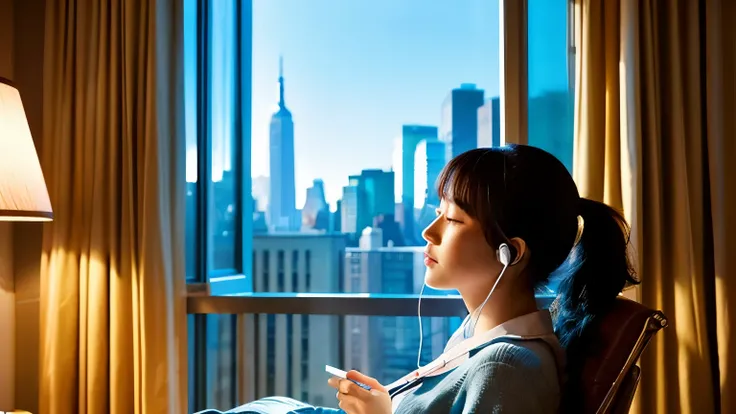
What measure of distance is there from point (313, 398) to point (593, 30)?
1551mm

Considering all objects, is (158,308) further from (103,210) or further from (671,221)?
(671,221)

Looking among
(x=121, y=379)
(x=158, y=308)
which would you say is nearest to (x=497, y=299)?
(x=158, y=308)

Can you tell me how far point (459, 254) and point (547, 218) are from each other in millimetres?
175

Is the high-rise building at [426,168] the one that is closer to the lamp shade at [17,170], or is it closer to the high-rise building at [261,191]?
the high-rise building at [261,191]

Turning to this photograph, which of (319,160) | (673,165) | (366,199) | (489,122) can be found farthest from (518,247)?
(319,160)

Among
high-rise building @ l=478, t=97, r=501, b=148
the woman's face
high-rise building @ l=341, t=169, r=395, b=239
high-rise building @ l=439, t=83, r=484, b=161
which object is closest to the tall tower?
high-rise building @ l=341, t=169, r=395, b=239

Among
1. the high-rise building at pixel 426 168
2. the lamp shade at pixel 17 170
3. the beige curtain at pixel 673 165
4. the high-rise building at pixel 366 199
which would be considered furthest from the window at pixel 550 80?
the lamp shade at pixel 17 170

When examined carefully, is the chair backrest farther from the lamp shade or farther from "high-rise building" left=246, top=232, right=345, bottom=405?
"high-rise building" left=246, top=232, right=345, bottom=405

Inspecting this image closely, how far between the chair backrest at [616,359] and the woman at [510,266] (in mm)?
46

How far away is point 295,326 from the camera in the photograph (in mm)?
2434

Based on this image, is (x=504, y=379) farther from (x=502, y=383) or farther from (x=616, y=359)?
(x=616, y=359)

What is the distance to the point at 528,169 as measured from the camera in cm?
114

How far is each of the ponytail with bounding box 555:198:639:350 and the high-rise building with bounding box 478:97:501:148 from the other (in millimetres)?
1101

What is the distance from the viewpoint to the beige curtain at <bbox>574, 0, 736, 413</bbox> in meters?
1.76
